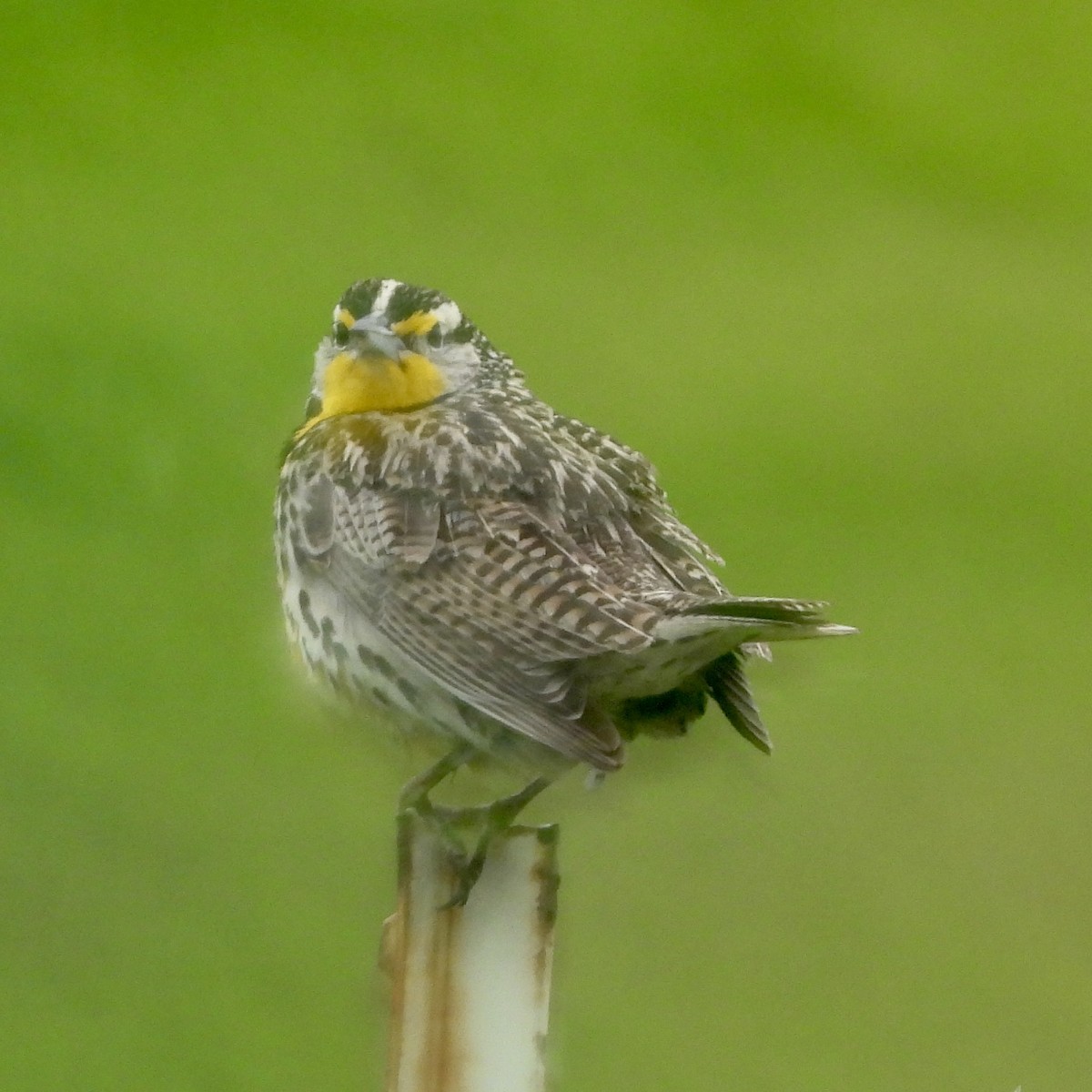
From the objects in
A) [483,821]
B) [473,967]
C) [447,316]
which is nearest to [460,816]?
[483,821]

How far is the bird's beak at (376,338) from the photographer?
119 cm

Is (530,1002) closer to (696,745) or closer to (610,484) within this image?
(696,745)

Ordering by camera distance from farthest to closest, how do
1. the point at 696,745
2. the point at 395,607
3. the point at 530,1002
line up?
1. the point at 696,745
2. the point at 395,607
3. the point at 530,1002

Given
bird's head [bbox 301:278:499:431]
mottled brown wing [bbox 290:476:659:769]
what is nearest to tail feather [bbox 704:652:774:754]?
mottled brown wing [bbox 290:476:659:769]

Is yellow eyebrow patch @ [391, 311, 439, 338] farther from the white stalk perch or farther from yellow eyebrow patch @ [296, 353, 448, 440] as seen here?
the white stalk perch

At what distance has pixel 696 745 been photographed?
3.90ft

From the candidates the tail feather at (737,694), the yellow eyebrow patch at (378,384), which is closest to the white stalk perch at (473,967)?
the tail feather at (737,694)

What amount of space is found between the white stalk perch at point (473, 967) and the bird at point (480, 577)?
0.07ft

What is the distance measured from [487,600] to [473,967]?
228 millimetres

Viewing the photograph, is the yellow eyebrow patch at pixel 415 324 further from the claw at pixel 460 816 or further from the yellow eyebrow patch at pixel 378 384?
the claw at pixel 460 816

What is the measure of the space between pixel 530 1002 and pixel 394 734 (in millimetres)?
236

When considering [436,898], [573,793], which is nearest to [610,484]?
[573,793]

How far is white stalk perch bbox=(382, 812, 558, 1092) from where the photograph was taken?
974 mm

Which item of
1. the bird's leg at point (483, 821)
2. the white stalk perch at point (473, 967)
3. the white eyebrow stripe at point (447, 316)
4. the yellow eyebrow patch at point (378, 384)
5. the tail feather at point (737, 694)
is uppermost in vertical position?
the white eyebrow stripe at point (447, 316)
